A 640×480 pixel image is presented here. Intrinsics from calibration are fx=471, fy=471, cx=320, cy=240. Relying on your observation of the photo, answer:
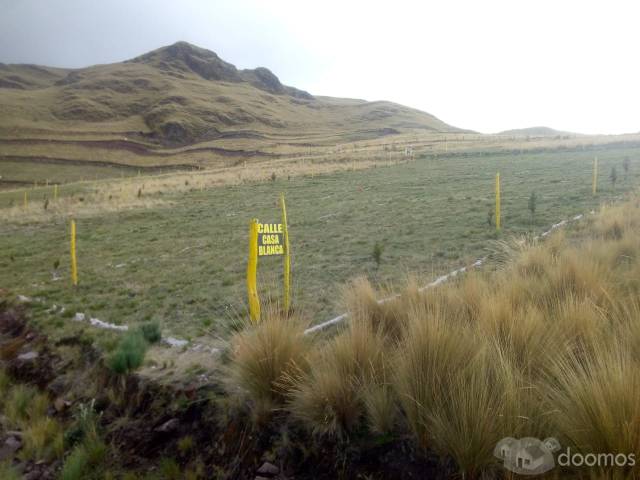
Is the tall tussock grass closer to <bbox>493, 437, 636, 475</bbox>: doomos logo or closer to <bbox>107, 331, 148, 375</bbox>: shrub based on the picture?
<bbox>493, 437, 636, 475</bbox>: doomos logo

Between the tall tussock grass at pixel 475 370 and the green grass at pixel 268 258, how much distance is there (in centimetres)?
179

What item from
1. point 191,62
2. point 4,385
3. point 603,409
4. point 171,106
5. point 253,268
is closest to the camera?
point 603,409

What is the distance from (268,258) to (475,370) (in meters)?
8.91

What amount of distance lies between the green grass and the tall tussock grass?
5.88 feet

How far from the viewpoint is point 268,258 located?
38.5 ft

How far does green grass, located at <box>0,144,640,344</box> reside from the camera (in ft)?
27.2

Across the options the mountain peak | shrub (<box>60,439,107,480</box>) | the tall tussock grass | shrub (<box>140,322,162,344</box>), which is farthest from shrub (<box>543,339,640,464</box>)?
the mountain peak

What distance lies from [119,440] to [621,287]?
17.9 feet

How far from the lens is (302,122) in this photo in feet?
477

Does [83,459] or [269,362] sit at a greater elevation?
[269,362]

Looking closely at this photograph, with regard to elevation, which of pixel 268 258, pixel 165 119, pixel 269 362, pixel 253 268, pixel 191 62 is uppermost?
pixel 191 62

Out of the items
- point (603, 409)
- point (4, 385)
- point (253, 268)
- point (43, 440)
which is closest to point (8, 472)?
point (43, 440)

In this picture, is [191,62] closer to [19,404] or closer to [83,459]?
[19,404]

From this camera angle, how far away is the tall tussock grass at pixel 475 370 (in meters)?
2.62
